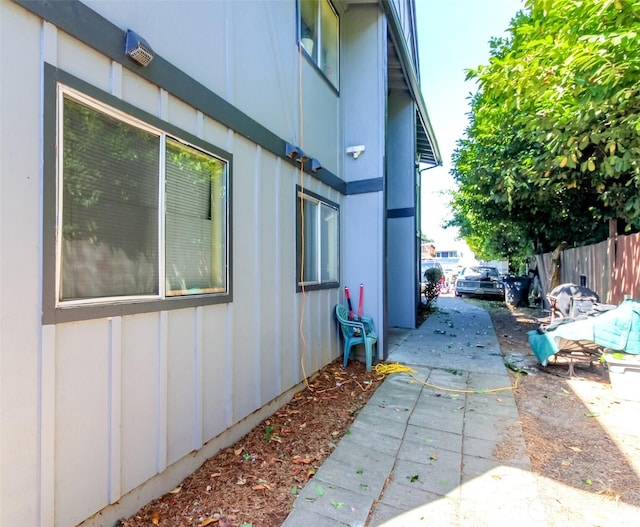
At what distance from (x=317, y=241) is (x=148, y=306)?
2925 mm

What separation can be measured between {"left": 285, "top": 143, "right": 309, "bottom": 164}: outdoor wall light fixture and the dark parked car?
12.9 meters

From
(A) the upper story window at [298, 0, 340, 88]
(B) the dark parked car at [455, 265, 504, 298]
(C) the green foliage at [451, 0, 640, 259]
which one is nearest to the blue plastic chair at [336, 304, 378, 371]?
(C) the green foliage at [451, 0, 640, 259]

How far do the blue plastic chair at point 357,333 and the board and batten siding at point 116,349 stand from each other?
177 centimetres

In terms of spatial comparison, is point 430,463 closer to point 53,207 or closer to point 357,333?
point 357,333

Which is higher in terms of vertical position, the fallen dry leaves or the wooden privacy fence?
the wooden privacy fence

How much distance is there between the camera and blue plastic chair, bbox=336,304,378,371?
17.0ft

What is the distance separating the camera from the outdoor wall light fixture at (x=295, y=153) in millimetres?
3991

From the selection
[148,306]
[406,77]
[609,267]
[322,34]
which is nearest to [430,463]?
[148,306]

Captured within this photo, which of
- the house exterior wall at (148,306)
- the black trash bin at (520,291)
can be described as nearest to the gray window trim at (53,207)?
the house exterior wall at (148,306)

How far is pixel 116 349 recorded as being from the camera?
208cm

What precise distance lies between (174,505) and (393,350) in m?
4.51

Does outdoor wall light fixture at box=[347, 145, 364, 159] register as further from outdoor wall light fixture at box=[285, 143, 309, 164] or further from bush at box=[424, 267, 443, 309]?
bush at box=[424, 267, 443, 309]

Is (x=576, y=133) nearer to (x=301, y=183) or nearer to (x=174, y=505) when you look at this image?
(x=301, y=183)

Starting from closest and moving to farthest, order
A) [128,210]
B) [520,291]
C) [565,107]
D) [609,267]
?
[128,210] < [565,107] < [609,267] < [520,291]
